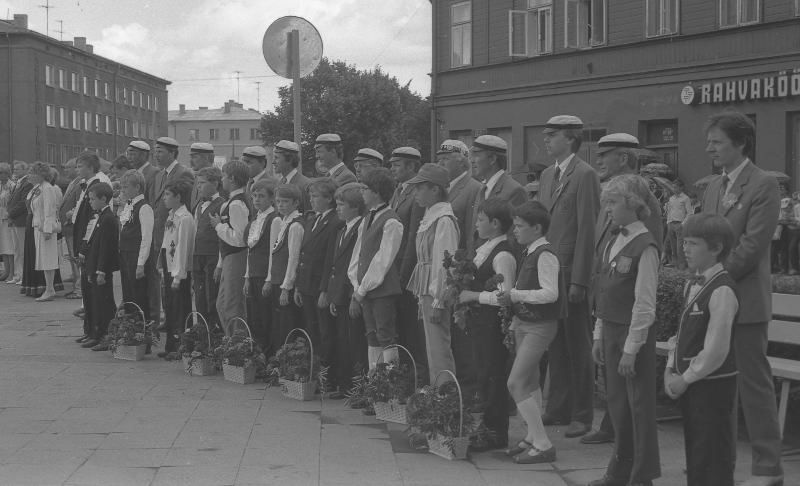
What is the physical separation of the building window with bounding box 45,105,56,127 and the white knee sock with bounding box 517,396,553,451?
7694cm

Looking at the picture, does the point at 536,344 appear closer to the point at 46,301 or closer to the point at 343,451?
the point at 343,451

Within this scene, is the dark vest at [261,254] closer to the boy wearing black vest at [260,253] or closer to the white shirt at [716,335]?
the boy wearing black vest at [260,253]

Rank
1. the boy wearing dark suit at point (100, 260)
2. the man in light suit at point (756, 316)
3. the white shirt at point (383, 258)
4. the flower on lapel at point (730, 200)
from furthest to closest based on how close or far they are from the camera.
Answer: the boy wearing dark suit at point (100, 260)
the white shirt at point (383, 258)
the flower on lapel at point (730, 200)
the man in light suit at point (756, 316)

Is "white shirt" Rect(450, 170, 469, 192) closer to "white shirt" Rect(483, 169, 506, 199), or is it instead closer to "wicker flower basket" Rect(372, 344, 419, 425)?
"white shirt" Rect(483, 169, 506, 199)

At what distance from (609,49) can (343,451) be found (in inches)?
795

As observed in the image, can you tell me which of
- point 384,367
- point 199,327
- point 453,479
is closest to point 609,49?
point 199,327

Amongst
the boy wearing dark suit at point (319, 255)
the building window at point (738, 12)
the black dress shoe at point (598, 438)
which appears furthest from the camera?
the building window at point (738, 12)

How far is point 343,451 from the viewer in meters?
7.27

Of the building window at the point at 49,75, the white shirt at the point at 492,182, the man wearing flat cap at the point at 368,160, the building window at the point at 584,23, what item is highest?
the building window at the point at 49,75

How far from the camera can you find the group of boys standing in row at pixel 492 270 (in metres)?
5.95

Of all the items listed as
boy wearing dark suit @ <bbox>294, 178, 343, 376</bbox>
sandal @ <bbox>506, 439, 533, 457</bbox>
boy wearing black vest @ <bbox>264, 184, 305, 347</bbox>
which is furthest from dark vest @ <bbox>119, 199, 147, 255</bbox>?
sandal @ <bbox>506, 439, 533, 457</bbox>

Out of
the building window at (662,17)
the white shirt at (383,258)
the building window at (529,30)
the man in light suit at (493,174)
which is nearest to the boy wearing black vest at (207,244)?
the white shirt at (383,258)

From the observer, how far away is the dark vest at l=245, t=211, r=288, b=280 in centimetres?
1007

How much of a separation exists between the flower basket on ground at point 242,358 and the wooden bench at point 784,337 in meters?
3.94
